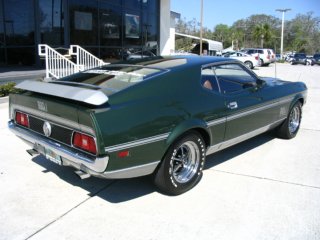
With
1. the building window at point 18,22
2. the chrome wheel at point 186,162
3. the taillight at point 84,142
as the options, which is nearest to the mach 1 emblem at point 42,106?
the taillight at point 84,142

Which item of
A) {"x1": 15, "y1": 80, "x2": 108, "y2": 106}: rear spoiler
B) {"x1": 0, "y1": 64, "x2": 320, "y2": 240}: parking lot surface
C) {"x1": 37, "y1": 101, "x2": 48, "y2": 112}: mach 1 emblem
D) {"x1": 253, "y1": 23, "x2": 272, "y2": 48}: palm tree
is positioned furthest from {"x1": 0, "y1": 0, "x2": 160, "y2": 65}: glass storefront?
{"x1": 253, "y1": 23, "x2": 272, "y2": 48}: palm tree

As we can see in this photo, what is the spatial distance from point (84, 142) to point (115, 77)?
113cm

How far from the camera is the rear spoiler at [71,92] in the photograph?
10.4 feet

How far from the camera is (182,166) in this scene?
411 centimetres

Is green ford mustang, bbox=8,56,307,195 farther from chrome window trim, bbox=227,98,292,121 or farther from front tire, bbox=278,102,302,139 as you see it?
front tire, bbox=278,102,302,139

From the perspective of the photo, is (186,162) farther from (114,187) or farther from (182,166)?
(114,187)

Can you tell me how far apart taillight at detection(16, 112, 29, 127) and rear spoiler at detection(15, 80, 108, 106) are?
34 cm

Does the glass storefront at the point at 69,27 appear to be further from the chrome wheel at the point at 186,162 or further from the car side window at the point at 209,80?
the chrome wheel at the point at 186,162

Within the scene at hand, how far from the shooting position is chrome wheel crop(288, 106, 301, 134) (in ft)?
20.7

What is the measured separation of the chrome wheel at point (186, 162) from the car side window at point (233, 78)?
3.01 feet

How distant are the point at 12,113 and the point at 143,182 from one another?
6.17 ft

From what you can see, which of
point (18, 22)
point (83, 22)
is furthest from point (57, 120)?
point (83, 22)

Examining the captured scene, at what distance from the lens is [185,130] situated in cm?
377

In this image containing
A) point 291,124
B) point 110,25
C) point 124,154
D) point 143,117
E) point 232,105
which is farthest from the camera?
point 110,25
